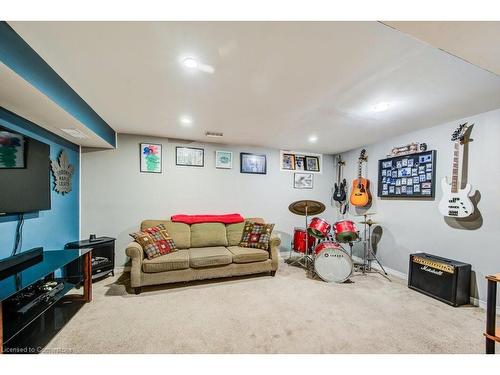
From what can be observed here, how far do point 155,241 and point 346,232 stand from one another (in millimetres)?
2644

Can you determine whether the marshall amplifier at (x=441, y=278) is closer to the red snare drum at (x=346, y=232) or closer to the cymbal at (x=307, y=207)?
the red snare drum at (x=346, y=232)

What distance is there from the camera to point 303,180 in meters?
4.40

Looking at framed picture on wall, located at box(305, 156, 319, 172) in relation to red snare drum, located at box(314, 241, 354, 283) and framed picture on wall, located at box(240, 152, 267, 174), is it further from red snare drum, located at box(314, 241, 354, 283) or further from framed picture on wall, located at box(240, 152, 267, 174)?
red snare drum, located at box(314, 241, 354, 283)

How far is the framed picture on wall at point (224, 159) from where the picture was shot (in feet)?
12.5

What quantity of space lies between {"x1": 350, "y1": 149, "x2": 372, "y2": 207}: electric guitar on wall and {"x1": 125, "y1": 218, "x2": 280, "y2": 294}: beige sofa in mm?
1765

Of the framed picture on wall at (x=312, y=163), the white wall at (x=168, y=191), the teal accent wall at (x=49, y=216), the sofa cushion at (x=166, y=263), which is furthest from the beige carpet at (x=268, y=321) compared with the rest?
the framed picture on wall at (x=312, y=163)

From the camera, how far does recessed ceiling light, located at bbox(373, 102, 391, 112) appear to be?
2.11 m

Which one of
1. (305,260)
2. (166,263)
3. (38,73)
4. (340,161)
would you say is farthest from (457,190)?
(38,73)

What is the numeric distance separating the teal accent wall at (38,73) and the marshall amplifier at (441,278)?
416cm

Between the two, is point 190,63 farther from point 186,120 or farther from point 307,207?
point 307,207

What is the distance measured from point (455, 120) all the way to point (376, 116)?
3.46ft

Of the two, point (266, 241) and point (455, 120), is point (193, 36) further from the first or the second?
point (455, 120)

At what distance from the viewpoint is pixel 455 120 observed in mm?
2545
